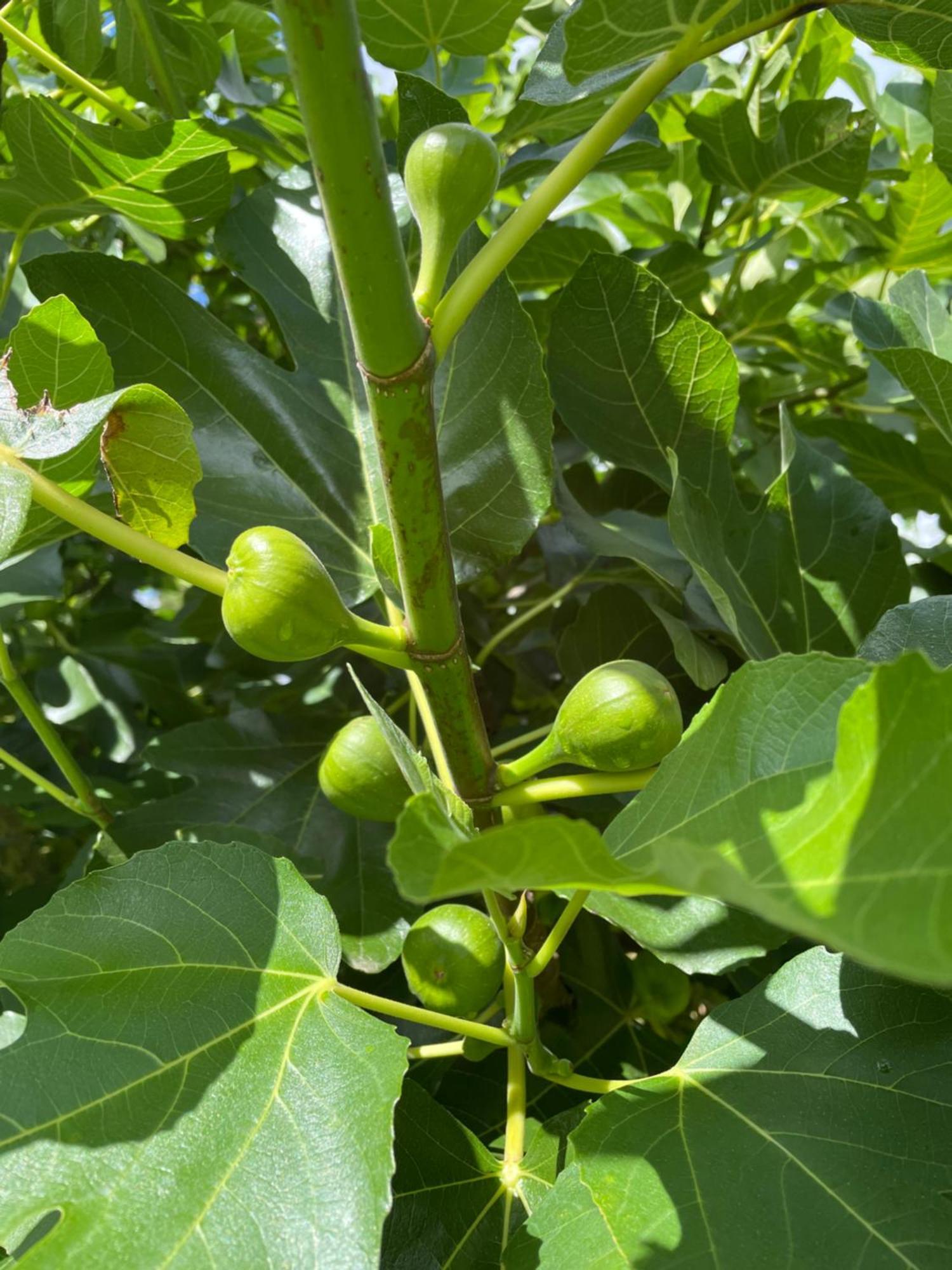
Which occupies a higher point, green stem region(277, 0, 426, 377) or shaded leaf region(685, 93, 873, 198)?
green stem region(277, 0, 426, 377)

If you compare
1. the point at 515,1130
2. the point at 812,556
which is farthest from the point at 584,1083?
the point at 812,556

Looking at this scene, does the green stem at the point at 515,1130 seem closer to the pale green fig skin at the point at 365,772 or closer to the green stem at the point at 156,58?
the pale green fig skin at the point at 365,772

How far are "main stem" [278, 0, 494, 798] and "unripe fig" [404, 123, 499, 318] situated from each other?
0.17ft

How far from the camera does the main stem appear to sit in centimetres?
50

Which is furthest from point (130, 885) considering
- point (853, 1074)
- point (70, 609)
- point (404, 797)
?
point (70, 609)

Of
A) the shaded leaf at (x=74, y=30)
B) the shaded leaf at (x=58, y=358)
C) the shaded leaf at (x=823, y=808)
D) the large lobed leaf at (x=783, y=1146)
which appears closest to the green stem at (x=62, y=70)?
the shaded leaf at (x=74, y=30)

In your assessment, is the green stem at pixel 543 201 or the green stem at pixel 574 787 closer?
the green stem at pixel 543 201

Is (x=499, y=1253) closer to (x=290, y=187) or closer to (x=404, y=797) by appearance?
(x=404, y=797)

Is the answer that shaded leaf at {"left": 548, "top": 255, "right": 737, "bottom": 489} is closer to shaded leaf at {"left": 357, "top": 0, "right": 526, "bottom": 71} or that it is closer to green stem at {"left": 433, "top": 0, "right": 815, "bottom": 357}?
green stem at {"left": 433, "top": 0, "right": 815, "bottom": 357}

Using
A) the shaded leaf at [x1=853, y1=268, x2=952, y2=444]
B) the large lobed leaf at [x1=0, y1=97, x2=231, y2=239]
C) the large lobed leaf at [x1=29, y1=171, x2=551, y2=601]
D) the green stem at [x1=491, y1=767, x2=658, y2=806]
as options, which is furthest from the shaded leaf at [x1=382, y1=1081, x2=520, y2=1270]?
the large lobed leaf at [x1=0, y1=97, x2=231, y2=239]

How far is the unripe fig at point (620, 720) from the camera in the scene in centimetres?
70

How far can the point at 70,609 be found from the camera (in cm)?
198

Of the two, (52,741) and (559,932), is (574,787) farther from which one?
(52,741)

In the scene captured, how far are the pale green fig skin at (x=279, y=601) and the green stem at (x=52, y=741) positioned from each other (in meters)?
0.44
